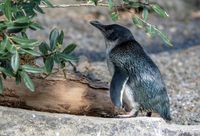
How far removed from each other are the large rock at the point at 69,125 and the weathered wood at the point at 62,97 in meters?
0.19

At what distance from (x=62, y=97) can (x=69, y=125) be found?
37 cm

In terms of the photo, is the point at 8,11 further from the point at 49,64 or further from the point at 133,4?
the point at 133,4

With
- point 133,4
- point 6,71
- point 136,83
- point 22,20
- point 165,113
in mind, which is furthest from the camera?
point 165,113

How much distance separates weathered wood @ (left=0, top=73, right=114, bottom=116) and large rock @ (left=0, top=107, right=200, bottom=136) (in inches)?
7.6

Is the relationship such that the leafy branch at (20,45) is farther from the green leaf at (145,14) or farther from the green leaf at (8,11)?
the green leaf at (145,14)

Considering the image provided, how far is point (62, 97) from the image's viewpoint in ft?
15.8

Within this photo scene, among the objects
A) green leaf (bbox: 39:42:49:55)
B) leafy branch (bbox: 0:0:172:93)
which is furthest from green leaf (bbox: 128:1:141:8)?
green leaf (bbox: 39:42:49:55)

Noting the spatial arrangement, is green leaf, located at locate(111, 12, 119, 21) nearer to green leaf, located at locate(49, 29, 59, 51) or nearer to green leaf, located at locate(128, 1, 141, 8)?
green leaf, located at locate(128, 1, 141, 8)

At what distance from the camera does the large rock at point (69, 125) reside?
14.6 ft

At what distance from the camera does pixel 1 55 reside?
158 inches

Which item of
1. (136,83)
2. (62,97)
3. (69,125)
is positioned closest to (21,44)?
(69,125)

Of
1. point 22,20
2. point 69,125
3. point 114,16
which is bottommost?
point 69,125

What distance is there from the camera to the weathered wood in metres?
4.76

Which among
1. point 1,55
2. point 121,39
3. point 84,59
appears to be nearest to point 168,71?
point 84,59
